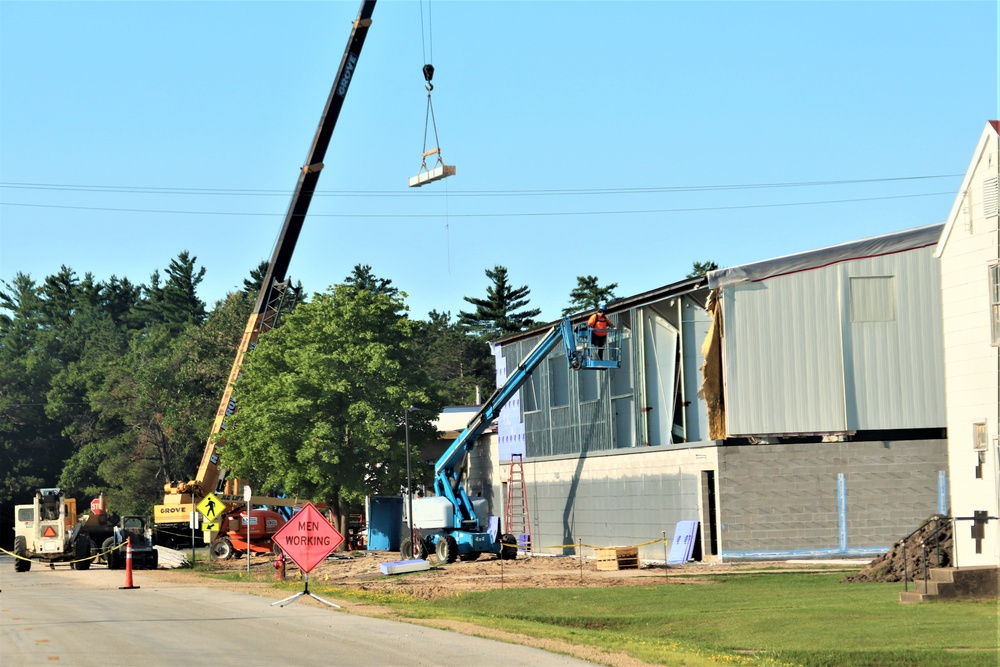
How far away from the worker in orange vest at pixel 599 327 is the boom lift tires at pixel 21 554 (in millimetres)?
21818

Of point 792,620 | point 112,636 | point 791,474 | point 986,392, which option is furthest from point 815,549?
point 112,636

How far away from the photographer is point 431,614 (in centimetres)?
2341

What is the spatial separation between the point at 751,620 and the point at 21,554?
32871 mm

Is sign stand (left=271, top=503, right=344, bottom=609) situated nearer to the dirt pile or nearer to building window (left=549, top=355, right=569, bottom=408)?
the dirt pile

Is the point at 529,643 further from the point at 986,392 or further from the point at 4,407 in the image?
the point at 4,407

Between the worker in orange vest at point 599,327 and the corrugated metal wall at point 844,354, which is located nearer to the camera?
the corrugated metal wall at point 844,354

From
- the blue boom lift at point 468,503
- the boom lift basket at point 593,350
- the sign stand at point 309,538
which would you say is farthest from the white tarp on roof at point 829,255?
the sign stand at point 309,538

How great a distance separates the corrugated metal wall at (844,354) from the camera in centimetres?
3662

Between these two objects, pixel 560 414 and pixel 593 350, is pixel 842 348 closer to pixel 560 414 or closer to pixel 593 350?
pixel 593 350

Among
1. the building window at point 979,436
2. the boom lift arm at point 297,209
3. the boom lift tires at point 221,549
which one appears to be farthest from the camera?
the boom lift arm at point 297,209

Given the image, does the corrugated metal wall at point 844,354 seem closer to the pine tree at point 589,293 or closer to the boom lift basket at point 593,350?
the boom lift basket at point 593,350

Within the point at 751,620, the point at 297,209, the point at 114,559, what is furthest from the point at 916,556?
the point at 297,209

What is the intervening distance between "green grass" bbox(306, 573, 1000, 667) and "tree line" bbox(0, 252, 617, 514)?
77.6 ft

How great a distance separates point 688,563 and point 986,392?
13072mm
